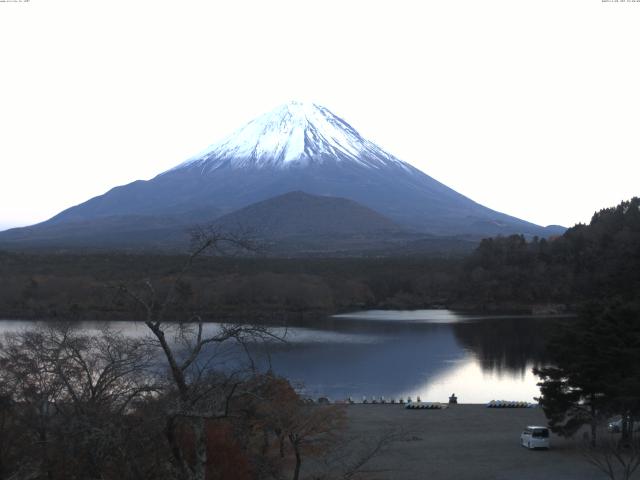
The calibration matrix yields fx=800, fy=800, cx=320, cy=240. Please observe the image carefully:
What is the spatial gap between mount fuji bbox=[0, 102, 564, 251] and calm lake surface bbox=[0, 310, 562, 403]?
47863 millimetres

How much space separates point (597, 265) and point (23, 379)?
3454cm

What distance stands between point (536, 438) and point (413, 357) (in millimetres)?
10894

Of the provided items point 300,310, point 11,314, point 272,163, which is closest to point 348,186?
point 272,163

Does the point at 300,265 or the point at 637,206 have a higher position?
the point at 637,206

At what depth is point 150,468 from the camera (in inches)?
162

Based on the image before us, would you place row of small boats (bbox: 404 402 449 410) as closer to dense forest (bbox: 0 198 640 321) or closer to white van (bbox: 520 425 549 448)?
white van (bbox: 520 425 549 448)

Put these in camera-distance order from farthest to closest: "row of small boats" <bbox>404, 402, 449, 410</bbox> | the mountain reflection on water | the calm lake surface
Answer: the mountain reflection on water
the calm lake surface
"row of small boats" <bbox>404, 402, 449, 410</bbox>

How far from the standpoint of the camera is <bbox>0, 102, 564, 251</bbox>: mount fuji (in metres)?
80.1

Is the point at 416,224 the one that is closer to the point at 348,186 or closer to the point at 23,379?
the point at 348,186

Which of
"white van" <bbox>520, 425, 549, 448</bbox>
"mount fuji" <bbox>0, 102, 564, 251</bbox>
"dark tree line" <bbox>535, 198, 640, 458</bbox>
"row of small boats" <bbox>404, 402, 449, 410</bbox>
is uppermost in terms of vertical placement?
"mount fuji" <bbox>0, 102, 564, 251</bbox>

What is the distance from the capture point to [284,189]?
291 feet

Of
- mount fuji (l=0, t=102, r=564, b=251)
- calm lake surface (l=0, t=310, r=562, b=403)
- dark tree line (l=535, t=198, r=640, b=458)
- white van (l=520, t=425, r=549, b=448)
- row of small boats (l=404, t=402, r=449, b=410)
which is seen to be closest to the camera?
dark tree line (l=535, t=198, r=640, b=458)

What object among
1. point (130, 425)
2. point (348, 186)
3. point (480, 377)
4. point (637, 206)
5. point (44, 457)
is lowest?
point (480, 377)

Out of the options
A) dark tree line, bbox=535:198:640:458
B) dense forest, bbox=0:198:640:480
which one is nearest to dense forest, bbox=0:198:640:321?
dense forest, bbox=0:198:640:480
